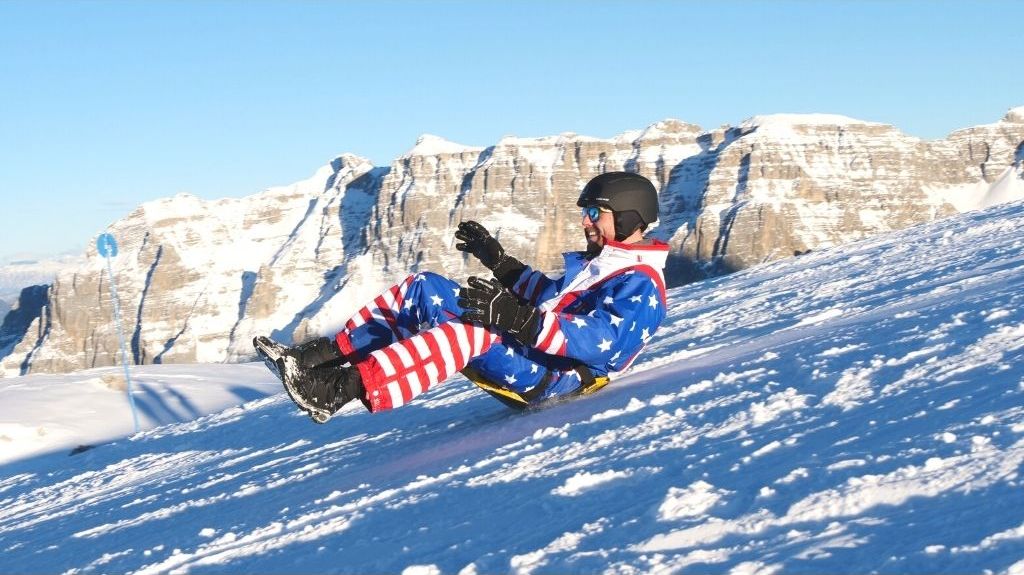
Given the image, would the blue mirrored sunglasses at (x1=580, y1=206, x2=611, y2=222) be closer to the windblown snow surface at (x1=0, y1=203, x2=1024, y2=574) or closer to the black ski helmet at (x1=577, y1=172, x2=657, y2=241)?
the black ski helmet at (x1=577, y1=172, x2=657, y2=241)

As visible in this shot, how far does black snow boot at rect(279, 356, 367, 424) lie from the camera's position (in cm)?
417

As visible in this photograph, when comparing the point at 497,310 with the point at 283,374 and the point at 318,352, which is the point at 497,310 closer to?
the point at 283,374

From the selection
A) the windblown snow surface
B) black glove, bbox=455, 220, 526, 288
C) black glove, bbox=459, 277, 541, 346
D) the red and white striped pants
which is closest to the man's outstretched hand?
black glove, bbox=455, 220, 526, 288

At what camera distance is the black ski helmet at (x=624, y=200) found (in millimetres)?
5219

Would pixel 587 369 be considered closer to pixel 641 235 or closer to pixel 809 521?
pixel 641 235

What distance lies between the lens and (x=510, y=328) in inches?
159

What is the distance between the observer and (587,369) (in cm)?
507

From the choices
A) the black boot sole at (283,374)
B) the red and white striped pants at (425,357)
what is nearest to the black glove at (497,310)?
the red and white striped pants at (425,357)

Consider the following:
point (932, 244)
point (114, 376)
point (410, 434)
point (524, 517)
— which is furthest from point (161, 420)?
point (524, 517)

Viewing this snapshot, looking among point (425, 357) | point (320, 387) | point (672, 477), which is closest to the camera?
point (672, 477)

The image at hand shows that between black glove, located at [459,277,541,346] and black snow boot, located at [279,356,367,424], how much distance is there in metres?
0.65

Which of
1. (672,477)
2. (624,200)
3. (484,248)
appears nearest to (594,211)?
(624,200)

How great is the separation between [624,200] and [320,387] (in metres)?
2.04

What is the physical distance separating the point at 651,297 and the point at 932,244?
8.20 metres
